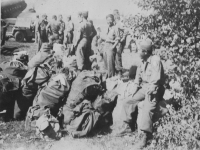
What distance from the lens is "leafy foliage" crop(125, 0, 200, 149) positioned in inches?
127

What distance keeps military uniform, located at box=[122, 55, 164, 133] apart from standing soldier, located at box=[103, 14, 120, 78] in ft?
8.35

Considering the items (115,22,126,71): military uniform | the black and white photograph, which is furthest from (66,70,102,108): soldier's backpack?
(115,22,126,71): military uniform

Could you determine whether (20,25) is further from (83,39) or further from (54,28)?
(83,39)

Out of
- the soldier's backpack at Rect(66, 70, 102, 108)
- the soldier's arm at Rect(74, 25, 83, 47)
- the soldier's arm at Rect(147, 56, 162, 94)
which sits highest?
the soldier's arm at Rect(74, 25, 83, 47)

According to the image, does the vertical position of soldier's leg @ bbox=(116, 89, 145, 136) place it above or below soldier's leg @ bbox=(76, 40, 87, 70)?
below

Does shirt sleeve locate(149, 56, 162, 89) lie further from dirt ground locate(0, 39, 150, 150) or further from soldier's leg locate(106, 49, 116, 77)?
soldier's leg locate(106, 49, 116, 77)

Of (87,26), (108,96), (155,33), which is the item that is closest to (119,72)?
(87,26)

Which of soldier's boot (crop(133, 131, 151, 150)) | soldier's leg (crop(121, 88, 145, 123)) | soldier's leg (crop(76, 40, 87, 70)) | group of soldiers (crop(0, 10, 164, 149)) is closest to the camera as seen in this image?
group of soldiers (crop(0, 10, 164, 149))

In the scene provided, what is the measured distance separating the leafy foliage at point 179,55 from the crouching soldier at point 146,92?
176 millimetres

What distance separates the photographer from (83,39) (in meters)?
7.05

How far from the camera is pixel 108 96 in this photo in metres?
4.46

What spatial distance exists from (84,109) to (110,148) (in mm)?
771

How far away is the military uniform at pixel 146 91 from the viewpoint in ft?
11.9

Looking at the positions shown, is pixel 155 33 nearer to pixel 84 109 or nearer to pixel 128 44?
pixel 84 109
